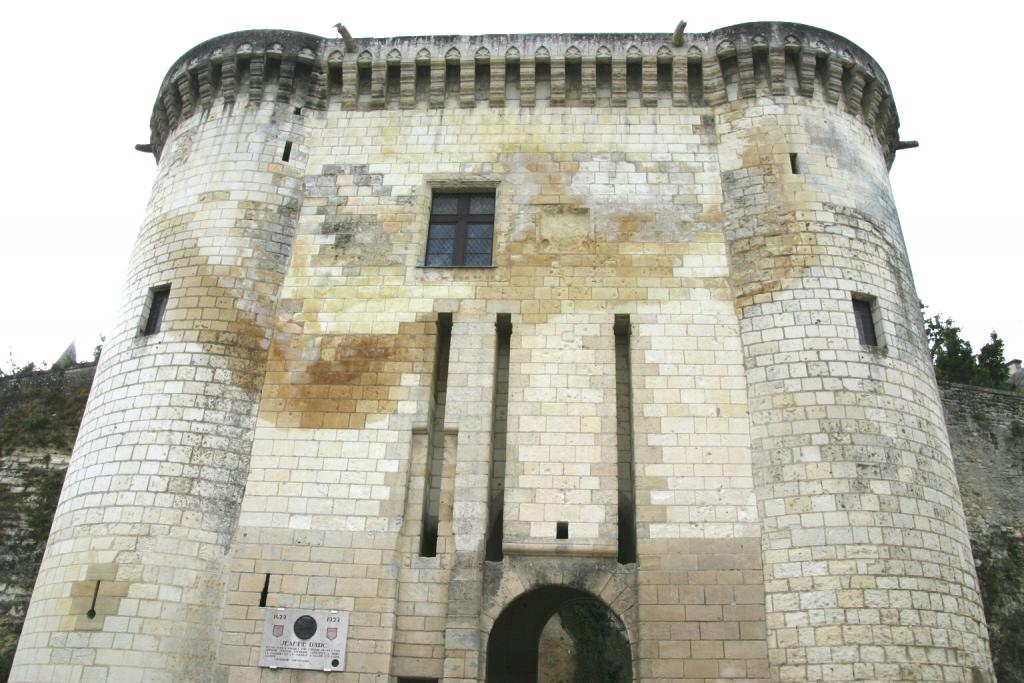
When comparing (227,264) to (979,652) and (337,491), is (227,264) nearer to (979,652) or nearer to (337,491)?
(337,491)

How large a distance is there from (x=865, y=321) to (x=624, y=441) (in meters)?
3.47

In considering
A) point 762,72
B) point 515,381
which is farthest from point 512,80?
point 515,381

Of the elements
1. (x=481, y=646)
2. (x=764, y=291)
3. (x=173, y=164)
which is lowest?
(x=481, y=646)

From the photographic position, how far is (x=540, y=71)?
12.5 meters

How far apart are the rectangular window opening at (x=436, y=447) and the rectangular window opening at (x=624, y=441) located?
2222 mm

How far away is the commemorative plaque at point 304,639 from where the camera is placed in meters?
8.92

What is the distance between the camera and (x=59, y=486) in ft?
49.5

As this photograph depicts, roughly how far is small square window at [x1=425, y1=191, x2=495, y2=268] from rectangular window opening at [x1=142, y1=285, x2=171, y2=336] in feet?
11.8

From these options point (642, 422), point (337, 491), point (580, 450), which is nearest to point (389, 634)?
point (337, 491)

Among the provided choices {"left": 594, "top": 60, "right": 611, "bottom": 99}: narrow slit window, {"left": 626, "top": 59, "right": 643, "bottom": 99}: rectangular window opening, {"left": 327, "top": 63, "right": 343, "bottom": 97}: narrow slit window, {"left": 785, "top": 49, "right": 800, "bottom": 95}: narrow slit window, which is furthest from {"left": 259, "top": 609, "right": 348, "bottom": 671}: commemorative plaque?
{"left": 785, "top": 49, "right": 800, "bottom": 95}: narrow slit window

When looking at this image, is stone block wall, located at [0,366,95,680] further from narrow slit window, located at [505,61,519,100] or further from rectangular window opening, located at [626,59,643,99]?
rectangular window opening, located at [626,59,643,99]

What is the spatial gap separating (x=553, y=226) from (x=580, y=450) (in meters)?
3.29

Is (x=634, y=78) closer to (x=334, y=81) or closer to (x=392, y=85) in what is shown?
(x=392, y=85)

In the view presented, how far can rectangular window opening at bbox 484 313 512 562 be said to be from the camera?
9859mm
